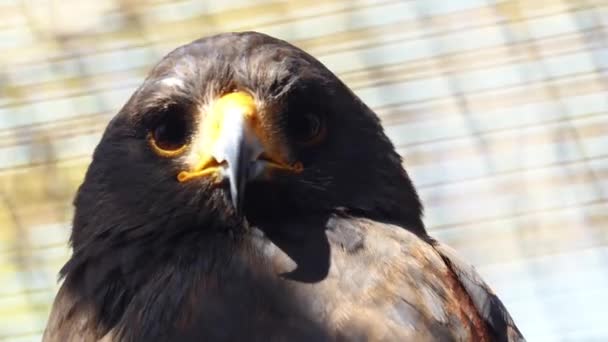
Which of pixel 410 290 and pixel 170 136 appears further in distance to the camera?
pixel 170 136

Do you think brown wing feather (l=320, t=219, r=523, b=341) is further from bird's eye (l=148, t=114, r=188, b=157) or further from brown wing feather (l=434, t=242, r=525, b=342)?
bird's eye (l=148, t=114, r=188, b=157)

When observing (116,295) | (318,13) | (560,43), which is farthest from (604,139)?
(116,295)

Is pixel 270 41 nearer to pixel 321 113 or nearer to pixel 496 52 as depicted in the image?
pixel 321 113

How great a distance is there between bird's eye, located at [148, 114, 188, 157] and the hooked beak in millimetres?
29

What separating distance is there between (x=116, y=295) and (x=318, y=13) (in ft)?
8.15

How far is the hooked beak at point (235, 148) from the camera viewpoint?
6.83ft

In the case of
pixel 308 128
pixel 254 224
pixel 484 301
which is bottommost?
pixel 484 301

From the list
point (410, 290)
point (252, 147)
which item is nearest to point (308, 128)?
point (252, 147)

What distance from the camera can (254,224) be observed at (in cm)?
221

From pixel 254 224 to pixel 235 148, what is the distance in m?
0.18

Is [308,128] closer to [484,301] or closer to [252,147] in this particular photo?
[252,147]

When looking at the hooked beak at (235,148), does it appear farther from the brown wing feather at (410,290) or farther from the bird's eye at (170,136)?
the brown wing feather at (410,290)

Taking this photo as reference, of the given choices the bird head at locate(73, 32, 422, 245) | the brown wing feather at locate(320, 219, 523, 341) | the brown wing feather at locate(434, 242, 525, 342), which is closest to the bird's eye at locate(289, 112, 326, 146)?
the bird head at locate(73, 32, 422, 245)

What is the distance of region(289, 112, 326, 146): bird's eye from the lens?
2.25 m
